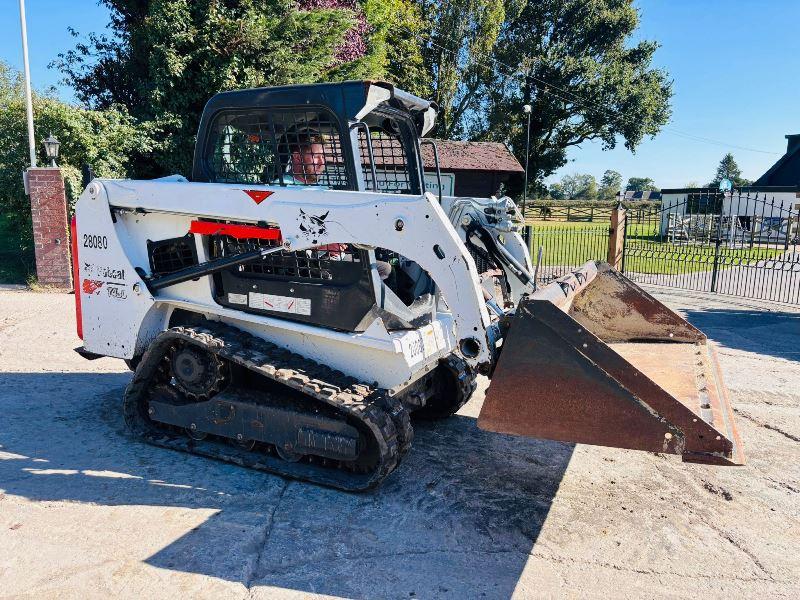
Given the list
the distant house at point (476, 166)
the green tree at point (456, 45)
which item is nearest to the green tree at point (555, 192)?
the green tree at point (456, 45)

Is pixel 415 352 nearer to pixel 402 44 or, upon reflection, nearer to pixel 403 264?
pixel 403 264

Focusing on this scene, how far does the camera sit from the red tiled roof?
26.2m

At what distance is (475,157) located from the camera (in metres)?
27.1

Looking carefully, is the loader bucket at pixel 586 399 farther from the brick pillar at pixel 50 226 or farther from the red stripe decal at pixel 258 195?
the brick pillar at pixel 50 226

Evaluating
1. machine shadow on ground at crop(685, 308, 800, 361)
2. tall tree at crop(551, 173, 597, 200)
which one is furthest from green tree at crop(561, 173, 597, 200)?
machine shadow on ground at crop(685, 308, 800, 361)

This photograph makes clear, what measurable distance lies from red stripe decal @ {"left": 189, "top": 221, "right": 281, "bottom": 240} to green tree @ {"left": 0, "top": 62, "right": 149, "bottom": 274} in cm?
958

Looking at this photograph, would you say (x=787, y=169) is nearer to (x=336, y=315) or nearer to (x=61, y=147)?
(x=61, y=147)

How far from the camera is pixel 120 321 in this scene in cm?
473

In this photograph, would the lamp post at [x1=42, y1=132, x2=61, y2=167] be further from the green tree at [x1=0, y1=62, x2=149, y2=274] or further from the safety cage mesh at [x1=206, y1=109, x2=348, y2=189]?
the safety cage mesh at [x1=206, y1=109, x2=348, y2=189]

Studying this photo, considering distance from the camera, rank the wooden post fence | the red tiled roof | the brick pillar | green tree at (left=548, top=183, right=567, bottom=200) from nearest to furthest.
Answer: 1. the brick pillar
2. the wooden post fence
3. the red tiled roof
4. green tree at (left=548, top=183, right=567, bottom=200)

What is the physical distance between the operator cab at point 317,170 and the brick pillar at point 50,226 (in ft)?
29.6

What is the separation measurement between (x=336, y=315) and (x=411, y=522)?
1.35 meters

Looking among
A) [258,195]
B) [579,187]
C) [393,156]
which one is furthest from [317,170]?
[579,187]

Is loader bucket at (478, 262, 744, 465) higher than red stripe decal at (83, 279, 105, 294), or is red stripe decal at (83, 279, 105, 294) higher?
red stripe decal at (83, 279, 105, 294)
